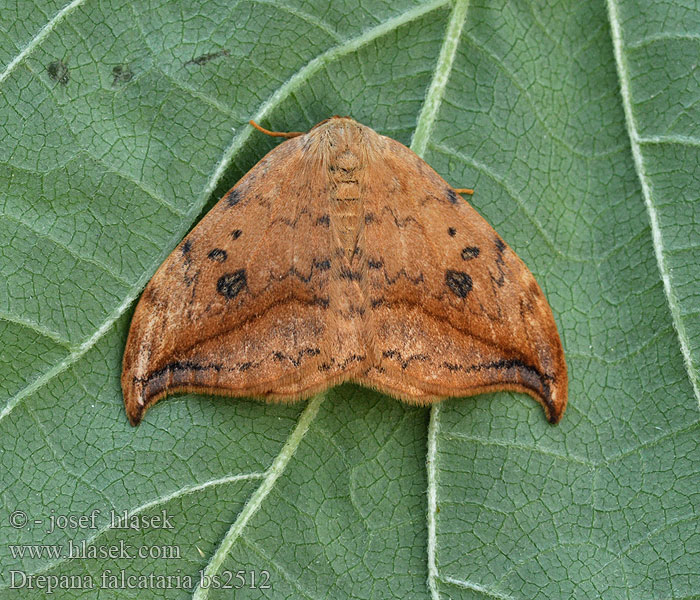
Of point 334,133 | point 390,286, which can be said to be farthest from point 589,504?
point 334,133

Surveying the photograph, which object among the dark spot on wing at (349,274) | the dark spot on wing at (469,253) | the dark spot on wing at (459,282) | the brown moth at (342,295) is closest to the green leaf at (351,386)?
the brown moth at (342,295)

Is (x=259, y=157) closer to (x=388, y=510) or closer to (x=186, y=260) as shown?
(x=186, y=260)

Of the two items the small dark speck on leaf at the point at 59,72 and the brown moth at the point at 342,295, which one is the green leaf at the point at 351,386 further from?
the brown moth at the point at 342,295

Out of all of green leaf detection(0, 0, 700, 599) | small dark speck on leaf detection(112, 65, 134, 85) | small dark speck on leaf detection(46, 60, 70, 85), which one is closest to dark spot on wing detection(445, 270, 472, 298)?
green leaf detection(0, 0, 700, 599)

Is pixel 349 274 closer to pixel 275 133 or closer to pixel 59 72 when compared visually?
pixel 275 133

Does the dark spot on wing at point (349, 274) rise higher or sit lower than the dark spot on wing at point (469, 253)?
higher

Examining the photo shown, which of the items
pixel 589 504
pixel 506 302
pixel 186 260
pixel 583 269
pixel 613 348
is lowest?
pixel 589 504

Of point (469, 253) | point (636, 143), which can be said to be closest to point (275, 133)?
point (469, 253)
